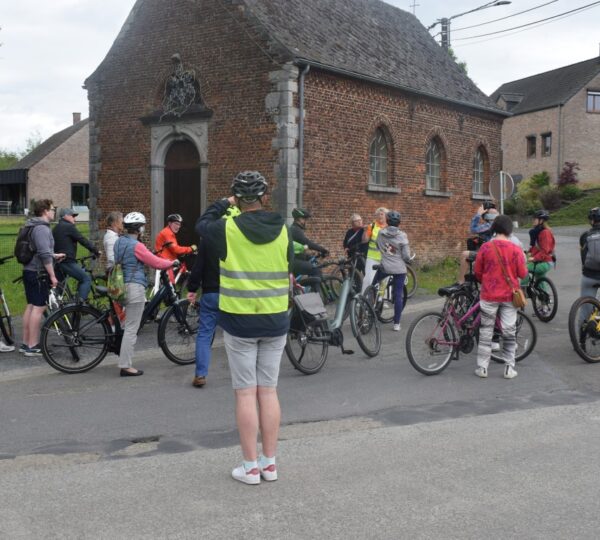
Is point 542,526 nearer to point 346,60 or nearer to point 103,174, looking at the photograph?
point 346,60

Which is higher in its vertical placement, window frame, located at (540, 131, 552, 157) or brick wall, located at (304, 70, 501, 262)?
window frame, located at (540, 131, 552, 157)

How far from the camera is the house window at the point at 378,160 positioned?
2048 cm

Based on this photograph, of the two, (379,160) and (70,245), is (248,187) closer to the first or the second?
(70,245)

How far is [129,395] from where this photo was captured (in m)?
7.42

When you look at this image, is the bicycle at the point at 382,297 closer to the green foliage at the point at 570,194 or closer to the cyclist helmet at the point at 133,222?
the cyclist helmet at the point at 133,222

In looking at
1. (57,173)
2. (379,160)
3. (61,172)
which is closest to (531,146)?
(61,172)

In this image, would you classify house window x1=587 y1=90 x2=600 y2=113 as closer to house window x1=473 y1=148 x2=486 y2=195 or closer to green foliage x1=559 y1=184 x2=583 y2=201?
green foliage x1=559 y1=184 x2=583 y2=201

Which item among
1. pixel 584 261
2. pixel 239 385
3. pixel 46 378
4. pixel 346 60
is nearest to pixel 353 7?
pixel 346 60

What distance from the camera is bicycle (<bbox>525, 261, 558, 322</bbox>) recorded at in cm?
1232

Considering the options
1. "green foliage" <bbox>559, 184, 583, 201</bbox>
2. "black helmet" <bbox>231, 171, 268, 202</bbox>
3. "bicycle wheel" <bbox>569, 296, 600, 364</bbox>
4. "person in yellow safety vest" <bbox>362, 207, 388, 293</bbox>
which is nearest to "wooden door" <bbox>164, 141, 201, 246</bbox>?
"person in yellow safety vest" <bbox>362, 207, 388, 293</bbox>

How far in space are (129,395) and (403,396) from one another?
2.60 metres

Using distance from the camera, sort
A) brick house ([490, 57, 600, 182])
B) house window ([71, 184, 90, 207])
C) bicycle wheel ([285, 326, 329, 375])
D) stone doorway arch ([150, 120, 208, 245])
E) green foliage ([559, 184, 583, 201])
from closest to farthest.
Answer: bicycle wheel ([285, 326, 329, 375]), stone doorway arch ([150, 120, 208, 245]), green foliage ([559, 184, 583, 201]), brick house ([490, 57, 600, 182]), house window ([71, 184, 90, 207])

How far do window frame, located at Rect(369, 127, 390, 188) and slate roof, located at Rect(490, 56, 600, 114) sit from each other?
107 feet

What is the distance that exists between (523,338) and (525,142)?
47.3m
